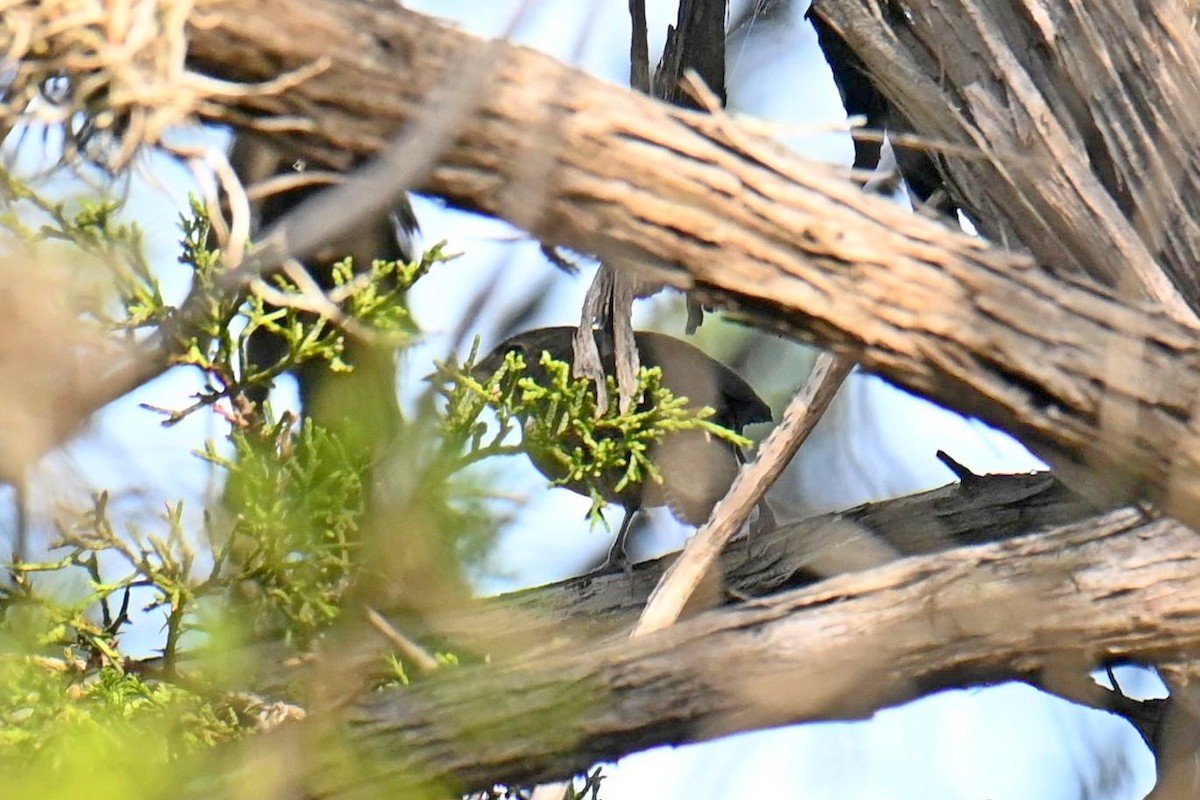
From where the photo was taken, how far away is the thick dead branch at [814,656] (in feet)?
6.55

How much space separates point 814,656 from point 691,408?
3.45ft

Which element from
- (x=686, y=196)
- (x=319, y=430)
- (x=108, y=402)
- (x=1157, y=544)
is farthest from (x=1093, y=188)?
(x=108, y=402)

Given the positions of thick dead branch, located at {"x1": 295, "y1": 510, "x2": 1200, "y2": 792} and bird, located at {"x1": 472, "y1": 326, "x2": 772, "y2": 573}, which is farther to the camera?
bird, located at {"x1": 472, "y1": 326, "x2": 772, "y2": 573}

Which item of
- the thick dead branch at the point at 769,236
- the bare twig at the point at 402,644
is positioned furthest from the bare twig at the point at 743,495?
the thick dead branch at the point at 769,236

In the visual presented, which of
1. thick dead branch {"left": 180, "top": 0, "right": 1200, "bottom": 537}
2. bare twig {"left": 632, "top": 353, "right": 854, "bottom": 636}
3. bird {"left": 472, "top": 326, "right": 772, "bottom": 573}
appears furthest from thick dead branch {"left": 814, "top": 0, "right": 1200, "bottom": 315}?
bird {"left": 472, "top": 326, "right": 772, "bottom": 573}

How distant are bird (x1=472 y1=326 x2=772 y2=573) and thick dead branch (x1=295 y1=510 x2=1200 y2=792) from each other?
2.95 ft

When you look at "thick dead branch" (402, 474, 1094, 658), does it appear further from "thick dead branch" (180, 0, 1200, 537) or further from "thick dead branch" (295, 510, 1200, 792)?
"thick dead branch" (180, 0, 1200, 537)

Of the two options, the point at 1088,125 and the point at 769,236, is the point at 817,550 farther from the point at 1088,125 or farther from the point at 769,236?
the point at 769,236

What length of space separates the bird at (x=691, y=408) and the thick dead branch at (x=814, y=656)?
0.90 meters

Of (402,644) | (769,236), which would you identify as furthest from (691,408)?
(769,236)

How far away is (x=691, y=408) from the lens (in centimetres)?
304

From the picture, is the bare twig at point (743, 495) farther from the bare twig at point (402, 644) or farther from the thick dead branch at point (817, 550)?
the bare twig at point (402, 644)

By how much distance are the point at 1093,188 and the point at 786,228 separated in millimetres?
966

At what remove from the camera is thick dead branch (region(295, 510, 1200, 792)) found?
200cm
